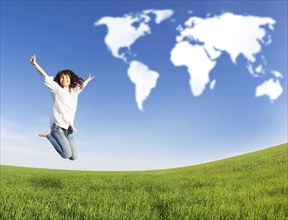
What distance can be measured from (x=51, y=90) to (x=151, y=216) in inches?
178

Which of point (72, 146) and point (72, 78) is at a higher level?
point (72, 78)

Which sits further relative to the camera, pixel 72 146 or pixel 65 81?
pixel 65 81

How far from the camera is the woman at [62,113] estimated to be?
8953mm

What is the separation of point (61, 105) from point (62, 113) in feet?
0.75

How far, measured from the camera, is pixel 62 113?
29.3 ft

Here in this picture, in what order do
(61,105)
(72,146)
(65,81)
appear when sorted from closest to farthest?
(61,105) < (72,146) < (65,81)

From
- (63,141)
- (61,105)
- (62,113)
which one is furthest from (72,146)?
(61,105)

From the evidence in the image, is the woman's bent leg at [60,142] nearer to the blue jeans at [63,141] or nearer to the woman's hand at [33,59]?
the blue jeans at [63,141]

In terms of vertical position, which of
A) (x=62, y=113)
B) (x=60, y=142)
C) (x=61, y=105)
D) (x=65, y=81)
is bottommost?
(x=60, y=142)

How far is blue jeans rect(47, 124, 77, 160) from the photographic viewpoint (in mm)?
8930

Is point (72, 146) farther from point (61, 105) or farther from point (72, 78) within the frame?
point (72, 78)

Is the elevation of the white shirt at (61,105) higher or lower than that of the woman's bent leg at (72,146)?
higher

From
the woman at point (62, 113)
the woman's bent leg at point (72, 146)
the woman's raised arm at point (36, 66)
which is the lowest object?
the woman's bent leg at point (72, 146)

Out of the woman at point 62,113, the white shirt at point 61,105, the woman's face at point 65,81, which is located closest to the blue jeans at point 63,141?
the woman at point 62,113
